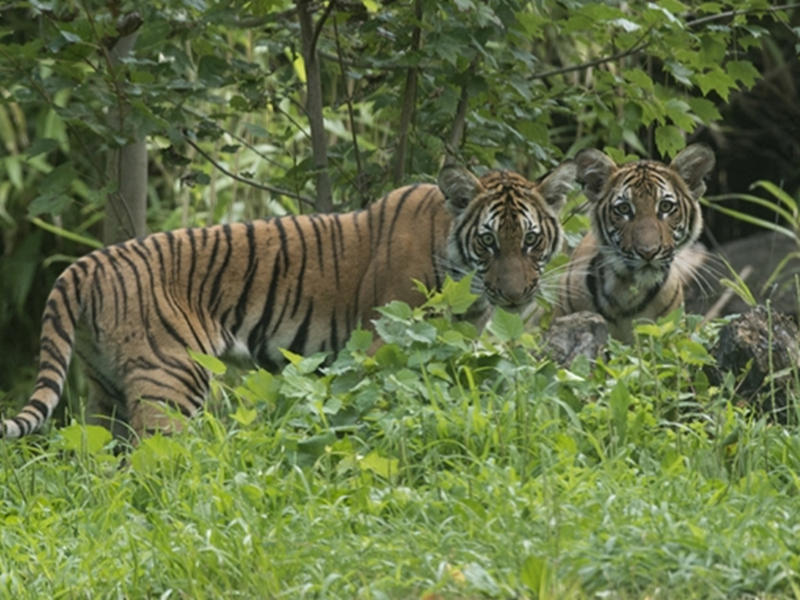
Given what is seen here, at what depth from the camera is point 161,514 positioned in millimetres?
3654

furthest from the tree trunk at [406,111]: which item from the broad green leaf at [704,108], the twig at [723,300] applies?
the twig at [723,300]

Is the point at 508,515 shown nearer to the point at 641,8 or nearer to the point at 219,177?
the point at 641,8

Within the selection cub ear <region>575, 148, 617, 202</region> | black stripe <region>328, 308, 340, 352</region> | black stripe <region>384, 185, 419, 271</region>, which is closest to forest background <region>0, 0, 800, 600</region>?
cub ear <region>575, 148, 617, 202</region>

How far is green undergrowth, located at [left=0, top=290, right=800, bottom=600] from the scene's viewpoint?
3.06 m

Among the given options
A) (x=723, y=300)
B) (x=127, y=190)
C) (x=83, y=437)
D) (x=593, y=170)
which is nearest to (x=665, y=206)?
(x=593, y=170)

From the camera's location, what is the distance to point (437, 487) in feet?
11.8

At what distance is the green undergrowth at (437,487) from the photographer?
306 centimetres

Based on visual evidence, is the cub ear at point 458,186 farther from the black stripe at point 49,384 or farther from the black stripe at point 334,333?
the black stripe at point 49,384

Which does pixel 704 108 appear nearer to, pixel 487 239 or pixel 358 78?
pixel 487 239

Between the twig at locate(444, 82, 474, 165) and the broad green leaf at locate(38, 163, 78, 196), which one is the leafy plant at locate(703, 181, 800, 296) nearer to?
the twig at locate(444, 82, 474, 165)

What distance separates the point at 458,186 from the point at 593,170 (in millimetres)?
862

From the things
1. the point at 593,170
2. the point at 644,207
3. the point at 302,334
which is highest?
the point at 593,170

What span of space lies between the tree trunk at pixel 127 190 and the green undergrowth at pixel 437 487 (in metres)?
1.70

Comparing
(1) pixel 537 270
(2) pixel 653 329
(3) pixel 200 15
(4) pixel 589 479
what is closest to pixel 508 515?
(4) pixel 589 479
